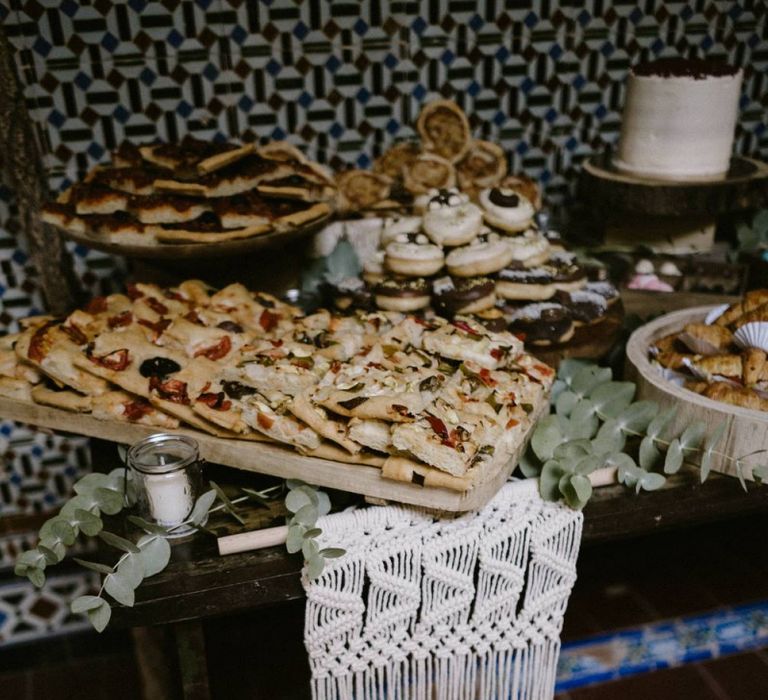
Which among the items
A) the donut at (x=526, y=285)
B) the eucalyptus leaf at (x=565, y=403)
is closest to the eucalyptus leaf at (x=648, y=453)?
the eucalyptus leaf at (x=565, y=403)

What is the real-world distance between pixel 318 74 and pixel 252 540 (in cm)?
223

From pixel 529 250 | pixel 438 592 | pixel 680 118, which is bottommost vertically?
pixel 438 592

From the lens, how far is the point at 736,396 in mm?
1810

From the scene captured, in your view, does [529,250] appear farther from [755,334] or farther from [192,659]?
[192,659]

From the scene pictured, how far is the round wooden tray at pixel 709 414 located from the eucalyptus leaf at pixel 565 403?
176mm

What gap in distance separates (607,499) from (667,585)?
154cm

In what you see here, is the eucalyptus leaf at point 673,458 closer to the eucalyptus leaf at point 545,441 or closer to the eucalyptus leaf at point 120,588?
the eucalyptus leaf at point 545,441

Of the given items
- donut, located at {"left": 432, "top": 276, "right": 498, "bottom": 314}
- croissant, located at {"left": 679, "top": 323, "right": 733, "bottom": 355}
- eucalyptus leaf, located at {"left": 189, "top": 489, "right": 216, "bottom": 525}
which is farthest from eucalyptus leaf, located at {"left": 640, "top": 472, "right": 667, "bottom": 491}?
eucalyptus leaf, located at {"left": 189, "top": 489, "right": 216, "bottom": 525}

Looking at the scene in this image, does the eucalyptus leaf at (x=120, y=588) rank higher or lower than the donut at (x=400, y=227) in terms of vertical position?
lower

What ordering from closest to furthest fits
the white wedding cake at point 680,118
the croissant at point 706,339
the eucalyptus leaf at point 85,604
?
the eucalyptus leaf at point 85,604
the croissant at point 706,339
the white wedding cake at point 680,118

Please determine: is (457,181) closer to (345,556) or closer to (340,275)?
(340,275)

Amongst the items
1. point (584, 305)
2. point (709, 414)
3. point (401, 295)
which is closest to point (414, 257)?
point (401, 295)

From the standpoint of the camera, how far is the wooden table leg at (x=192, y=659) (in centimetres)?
164

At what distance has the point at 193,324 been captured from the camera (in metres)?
2.09
